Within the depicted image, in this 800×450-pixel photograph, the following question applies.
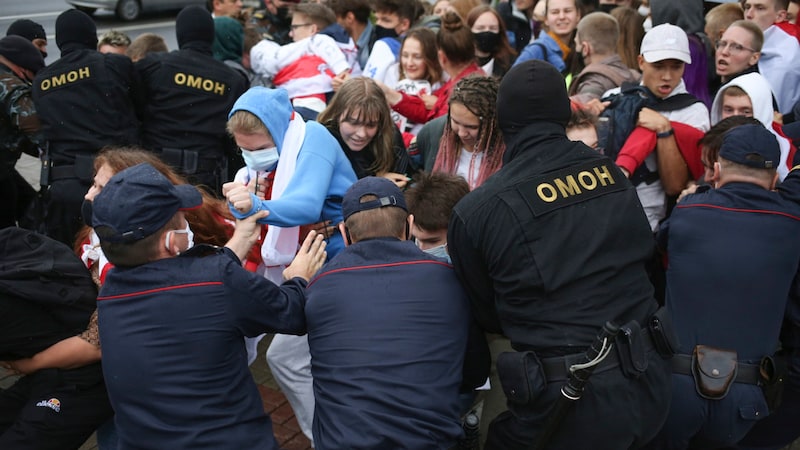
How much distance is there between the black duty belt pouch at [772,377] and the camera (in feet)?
10.7

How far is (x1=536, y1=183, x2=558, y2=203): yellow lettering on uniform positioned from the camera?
266 centimetres

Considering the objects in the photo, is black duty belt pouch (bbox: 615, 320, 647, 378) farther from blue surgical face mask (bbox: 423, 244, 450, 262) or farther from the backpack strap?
the backpack strap

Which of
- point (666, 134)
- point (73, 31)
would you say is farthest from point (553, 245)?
point (73, 31)

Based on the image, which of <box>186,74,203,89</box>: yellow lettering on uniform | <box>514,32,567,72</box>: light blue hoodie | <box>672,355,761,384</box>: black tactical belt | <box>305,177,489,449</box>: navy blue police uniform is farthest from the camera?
<box>514,32,567,72</box>: light blue hoodie

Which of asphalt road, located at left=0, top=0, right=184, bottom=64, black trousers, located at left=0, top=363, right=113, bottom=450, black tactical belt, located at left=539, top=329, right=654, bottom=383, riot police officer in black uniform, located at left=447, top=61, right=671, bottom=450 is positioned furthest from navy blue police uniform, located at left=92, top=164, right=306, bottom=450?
asphalt road, located at left=0, top=0, right=184, bottom=64

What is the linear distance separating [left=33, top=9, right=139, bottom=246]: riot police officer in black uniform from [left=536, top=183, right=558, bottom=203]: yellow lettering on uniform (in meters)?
3.44

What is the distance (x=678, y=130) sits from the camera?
13.6ft

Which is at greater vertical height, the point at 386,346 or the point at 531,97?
the point at 531,97

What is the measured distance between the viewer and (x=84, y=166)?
5082 millimetres

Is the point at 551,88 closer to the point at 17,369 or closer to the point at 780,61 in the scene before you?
the point at 17,369

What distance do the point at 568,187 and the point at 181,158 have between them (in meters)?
3.32

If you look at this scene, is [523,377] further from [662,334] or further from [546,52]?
[546,52]

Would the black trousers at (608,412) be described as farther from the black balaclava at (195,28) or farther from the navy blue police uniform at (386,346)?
the black balaclava at (195,28)

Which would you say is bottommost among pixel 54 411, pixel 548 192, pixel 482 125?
pixel 54 411
